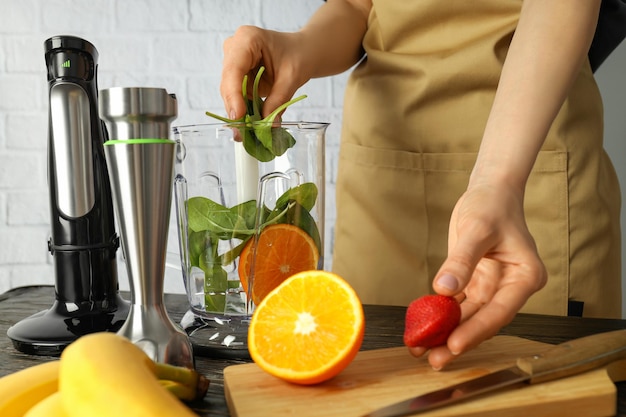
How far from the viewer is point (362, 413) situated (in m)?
0.50

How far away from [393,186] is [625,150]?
70cm

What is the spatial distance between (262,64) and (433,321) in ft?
1.70

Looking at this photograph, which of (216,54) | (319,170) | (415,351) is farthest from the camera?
(216,54)

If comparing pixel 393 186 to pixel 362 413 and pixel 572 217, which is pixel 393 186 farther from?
pixel 362 413

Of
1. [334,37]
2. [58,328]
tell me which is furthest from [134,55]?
[58,328]

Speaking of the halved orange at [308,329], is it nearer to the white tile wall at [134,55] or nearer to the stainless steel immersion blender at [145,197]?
the stainless steel immersion blender at [145,197]

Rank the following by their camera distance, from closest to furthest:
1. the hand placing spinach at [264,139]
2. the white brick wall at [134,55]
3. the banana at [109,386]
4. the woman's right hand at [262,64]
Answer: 1. the banana at [109,386]
2. the hand placing spinach at [264,139]
3. the woman's right hand at [262,64]
4. the white brick wall at [134,55]

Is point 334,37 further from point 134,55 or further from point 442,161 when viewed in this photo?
point 134,55

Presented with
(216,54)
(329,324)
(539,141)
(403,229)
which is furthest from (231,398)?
(216,54)

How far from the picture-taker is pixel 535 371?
0.54 meters

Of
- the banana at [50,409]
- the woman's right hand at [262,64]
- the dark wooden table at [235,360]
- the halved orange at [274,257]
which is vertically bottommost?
the dark wooden table at [235,360]

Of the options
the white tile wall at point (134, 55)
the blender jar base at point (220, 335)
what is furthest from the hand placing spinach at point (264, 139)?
the white tile wall at point (134, 55)

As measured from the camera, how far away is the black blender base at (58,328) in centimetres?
68

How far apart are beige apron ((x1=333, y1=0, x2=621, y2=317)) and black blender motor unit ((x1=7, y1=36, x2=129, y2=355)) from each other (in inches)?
20.0
